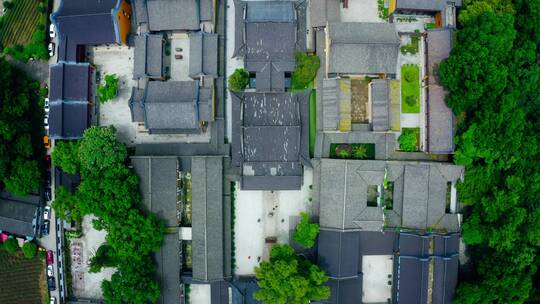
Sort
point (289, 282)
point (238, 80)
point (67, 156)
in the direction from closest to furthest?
point (289, 282) → point (67, 156) → point (238, 80)

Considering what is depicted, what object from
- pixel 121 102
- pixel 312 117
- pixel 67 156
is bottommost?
pixel 67 156

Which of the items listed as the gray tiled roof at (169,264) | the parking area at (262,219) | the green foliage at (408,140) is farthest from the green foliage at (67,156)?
the green foliage at (408,140)

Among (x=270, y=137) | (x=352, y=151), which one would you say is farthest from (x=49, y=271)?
(x=352, y=151)

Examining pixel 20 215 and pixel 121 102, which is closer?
pixel 20 215

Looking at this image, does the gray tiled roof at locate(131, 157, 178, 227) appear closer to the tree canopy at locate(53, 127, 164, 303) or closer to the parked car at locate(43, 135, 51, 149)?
the tree canopy at locate(53, 127, 164, 303)

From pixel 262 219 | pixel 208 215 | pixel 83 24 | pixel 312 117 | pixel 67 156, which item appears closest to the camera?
pixel 67 156

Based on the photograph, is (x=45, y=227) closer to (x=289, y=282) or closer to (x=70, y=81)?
(x=70, y=81)

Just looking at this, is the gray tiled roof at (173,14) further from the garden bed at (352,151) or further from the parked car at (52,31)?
the garden bed at (352,151)
